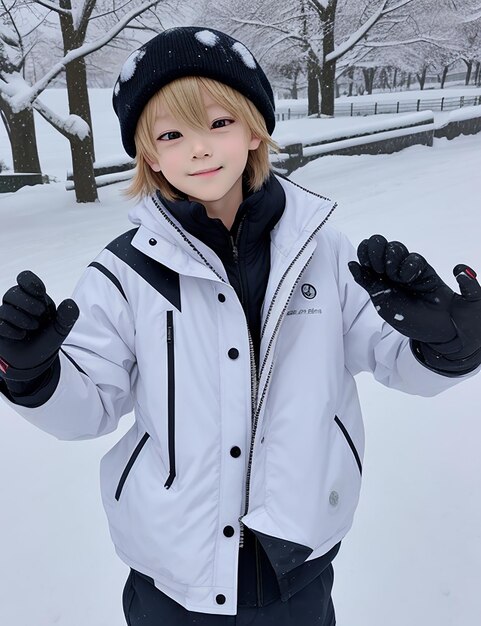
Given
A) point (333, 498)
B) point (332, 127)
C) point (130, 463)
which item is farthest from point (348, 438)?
point (332, 127)

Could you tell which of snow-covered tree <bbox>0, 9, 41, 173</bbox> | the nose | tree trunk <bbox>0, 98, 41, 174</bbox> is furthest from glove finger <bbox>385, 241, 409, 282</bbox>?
tree trunk <bbox>0, 98, 41, 174</bbox>

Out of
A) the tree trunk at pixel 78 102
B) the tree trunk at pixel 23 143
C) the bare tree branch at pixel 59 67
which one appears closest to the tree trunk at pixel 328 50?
the bare tree branch at pixel 59 67

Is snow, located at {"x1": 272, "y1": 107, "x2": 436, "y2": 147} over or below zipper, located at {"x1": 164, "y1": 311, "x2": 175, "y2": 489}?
below

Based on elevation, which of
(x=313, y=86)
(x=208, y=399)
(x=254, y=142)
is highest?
(x=254, y=142)

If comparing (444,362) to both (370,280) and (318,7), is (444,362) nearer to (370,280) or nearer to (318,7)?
(370,280)

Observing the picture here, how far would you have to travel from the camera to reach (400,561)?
7.24 ft

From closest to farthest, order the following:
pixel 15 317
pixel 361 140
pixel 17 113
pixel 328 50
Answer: pixel 15 317 → pixel 17 113 → pixel 361 140 → pixel 328 50

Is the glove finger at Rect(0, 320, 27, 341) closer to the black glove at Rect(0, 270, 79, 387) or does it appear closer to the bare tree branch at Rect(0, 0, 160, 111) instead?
the black glove at Rect(0, 270, 79, 387)

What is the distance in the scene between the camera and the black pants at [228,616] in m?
1.31

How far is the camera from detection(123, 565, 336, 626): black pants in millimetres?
1314

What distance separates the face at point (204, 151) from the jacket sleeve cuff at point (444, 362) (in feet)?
1.94

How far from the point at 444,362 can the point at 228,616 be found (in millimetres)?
785

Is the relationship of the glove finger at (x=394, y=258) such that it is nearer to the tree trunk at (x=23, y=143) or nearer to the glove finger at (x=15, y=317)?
the glove finger at (x=15, y=317)

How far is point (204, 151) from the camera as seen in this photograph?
4.14 ft
